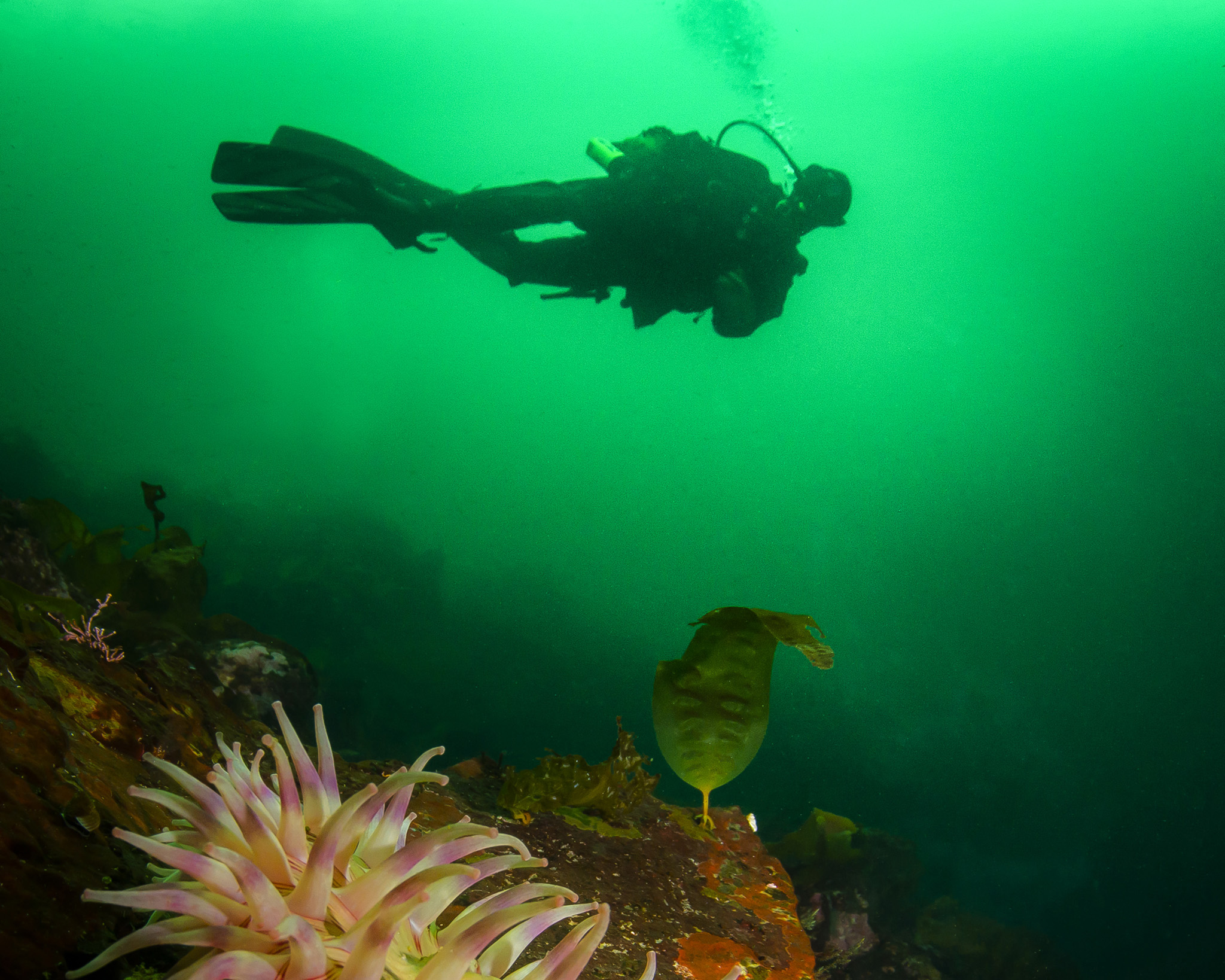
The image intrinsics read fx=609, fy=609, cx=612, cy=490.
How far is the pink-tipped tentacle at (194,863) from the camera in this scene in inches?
27.3

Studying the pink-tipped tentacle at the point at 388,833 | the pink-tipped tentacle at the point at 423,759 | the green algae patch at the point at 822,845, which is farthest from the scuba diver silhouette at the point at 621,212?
the pink-tipped tentacle at the point at 388,833

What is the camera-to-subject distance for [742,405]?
97.3 feet

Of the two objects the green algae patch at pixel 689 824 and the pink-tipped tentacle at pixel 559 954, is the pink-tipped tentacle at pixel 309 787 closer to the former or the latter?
the pink-tipped tentacle at pixel 559 954

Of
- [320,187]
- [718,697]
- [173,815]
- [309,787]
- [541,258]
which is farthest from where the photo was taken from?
[320,187]

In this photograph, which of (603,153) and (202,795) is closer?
(202,795)

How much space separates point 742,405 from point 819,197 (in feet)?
77.3

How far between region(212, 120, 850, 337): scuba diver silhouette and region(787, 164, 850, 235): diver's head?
1cm

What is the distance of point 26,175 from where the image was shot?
119 ft

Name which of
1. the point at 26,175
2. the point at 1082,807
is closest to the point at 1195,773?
the point at 1082,807

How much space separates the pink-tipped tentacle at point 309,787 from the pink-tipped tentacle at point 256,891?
21cm

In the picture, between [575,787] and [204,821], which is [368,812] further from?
[575,787]

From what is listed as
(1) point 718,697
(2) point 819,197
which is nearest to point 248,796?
(1) point 718,697

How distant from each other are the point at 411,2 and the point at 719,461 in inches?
859

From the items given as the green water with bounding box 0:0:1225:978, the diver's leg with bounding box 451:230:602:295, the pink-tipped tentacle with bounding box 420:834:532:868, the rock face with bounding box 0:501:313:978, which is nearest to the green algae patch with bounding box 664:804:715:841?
the rock face with bounding box 0:501:313:978
